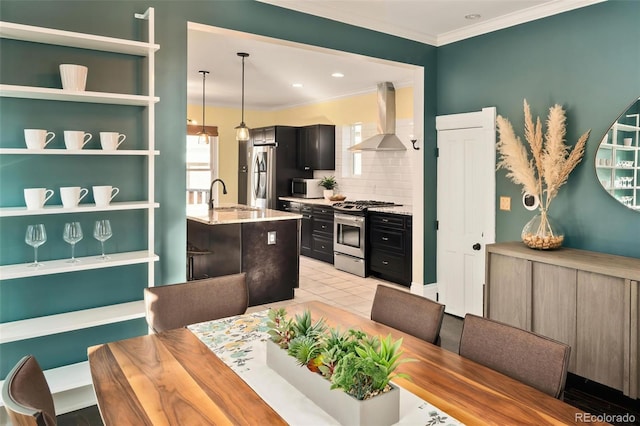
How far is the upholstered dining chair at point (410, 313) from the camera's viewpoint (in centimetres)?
193

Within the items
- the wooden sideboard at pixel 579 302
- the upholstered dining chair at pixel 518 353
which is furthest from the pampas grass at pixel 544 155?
the upholstered dining chair at pixel 518 353

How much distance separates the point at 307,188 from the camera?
8156 mm

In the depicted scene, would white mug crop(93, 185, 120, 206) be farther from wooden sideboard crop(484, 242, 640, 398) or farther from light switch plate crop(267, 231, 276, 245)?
wooden sideboard crop(484, 242, 640, 398)

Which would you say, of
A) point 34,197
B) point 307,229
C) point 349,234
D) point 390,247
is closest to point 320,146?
point 307,229

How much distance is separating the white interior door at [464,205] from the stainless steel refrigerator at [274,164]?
13.2 ft

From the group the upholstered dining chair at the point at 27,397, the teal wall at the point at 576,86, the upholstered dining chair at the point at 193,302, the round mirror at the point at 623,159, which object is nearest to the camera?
the upholstered dining chair at the point at 27,397

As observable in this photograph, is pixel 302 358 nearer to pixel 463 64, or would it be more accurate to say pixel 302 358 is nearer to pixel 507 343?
pixel 507 343

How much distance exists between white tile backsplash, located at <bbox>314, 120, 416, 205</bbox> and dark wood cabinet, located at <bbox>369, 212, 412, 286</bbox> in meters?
0.69

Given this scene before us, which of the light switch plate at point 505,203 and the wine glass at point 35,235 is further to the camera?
the light switch plate at point 505,203

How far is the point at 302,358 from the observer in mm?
1404

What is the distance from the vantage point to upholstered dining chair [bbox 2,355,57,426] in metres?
1.10

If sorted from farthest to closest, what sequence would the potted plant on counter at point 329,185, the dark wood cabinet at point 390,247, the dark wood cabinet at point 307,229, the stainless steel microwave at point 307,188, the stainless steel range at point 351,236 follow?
the stainless steel microwave at point 307,188 < the potted plant on counter at point 329,185 < the dark wood cabinet at point 307,229 < the stainless steel range at point 351,236 < the dark wood cabinet at point 390,247

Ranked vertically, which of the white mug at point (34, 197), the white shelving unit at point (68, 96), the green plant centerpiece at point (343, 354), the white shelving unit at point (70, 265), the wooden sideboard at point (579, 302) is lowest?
the wooden sideboard at point (579, 302)

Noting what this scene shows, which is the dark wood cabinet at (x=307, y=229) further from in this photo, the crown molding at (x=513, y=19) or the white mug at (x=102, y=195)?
the white mug at (x=102, y=195)
